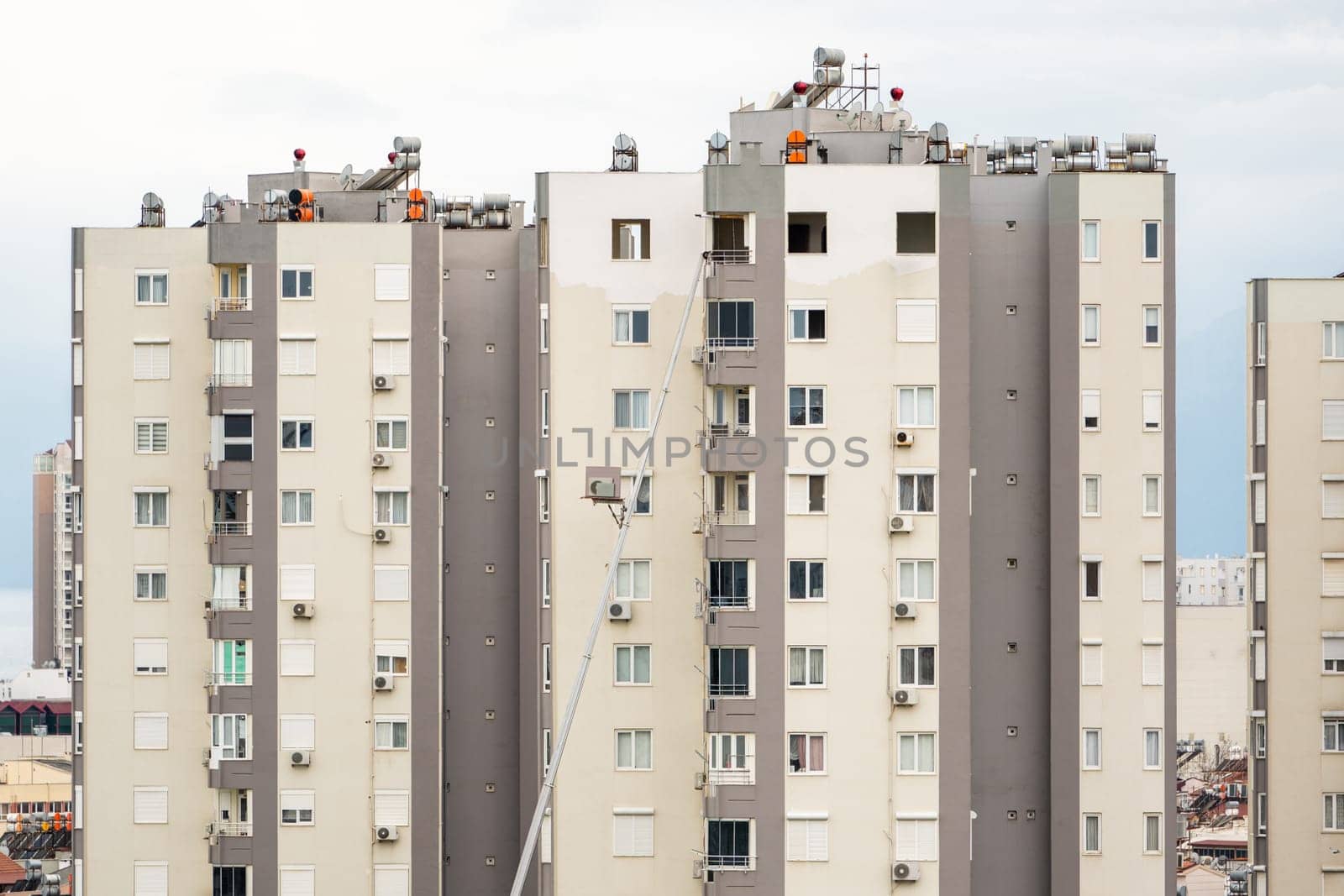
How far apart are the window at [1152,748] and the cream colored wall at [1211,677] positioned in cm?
9026

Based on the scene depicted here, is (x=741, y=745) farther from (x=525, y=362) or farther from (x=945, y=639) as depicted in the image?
(x=525, y=362)

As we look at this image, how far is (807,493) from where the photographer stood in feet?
124

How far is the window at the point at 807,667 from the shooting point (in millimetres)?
37469

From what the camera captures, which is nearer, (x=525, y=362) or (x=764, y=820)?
(x=764, y=820)

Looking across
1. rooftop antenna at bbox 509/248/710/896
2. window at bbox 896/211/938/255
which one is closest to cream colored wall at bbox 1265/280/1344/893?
window at bbox 896/211/938/255

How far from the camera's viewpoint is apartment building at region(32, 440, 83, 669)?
579ft

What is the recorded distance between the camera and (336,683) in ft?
135

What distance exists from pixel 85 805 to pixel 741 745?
15661 millimetres

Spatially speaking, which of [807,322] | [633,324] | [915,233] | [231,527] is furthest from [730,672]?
[231,527]

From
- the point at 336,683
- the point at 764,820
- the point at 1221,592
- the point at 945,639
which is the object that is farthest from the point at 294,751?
the point at 1221,592

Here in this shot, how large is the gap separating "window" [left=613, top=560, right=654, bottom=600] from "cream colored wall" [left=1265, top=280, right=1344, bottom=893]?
15.7 metres

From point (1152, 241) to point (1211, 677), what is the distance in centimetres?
9537

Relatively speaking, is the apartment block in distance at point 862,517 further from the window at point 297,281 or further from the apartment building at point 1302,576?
the window at point 297,281

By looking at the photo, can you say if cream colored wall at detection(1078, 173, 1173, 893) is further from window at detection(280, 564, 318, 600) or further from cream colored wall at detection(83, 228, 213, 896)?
cream colored wall at detection(83, 228, 213, 896)
